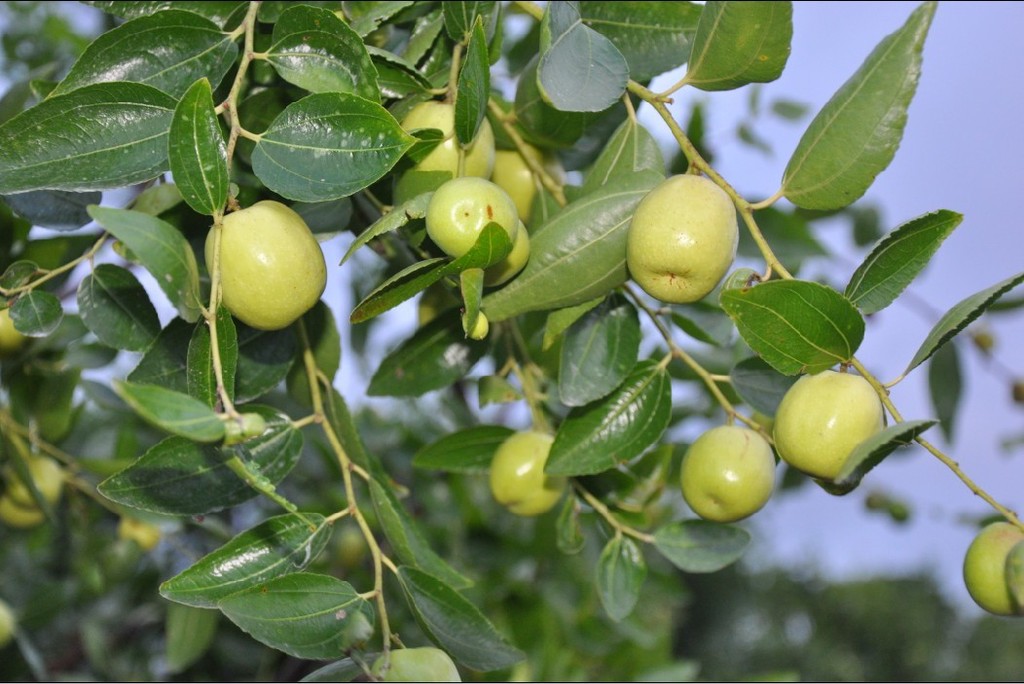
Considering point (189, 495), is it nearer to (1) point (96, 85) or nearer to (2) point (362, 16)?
(1) point (96, 85)

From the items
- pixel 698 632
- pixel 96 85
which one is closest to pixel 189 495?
pixel 96 85

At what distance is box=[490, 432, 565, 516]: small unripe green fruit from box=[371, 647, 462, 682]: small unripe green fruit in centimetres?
40

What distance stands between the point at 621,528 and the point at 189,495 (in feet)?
1.91

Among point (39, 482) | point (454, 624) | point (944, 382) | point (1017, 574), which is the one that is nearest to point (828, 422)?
point (1017, 574)

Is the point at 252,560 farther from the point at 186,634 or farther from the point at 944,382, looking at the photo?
the point at 944,382

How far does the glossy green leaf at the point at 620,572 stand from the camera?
4.15 ft

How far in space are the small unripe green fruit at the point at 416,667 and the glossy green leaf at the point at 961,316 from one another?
1.69 feet

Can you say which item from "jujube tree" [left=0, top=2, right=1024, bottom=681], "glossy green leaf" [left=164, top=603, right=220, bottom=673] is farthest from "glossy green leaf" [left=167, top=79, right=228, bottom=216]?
"glossy green leaf" [left=164, top=603, right=220, bottom=673]

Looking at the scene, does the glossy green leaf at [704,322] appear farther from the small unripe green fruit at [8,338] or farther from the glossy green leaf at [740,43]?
the small unripe green fruit at [8,338]

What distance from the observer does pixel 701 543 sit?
53.7 inches

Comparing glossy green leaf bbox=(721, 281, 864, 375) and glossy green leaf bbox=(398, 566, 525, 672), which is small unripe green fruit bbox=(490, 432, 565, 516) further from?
glossy green leaf bbox=(721, 281, 864, 375)

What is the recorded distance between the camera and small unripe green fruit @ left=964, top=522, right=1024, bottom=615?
2.85ft

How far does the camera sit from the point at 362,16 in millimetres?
1070

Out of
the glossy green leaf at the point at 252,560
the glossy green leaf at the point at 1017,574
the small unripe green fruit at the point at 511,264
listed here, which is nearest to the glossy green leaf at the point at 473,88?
the small unripe green fruit at the point at 511,264
